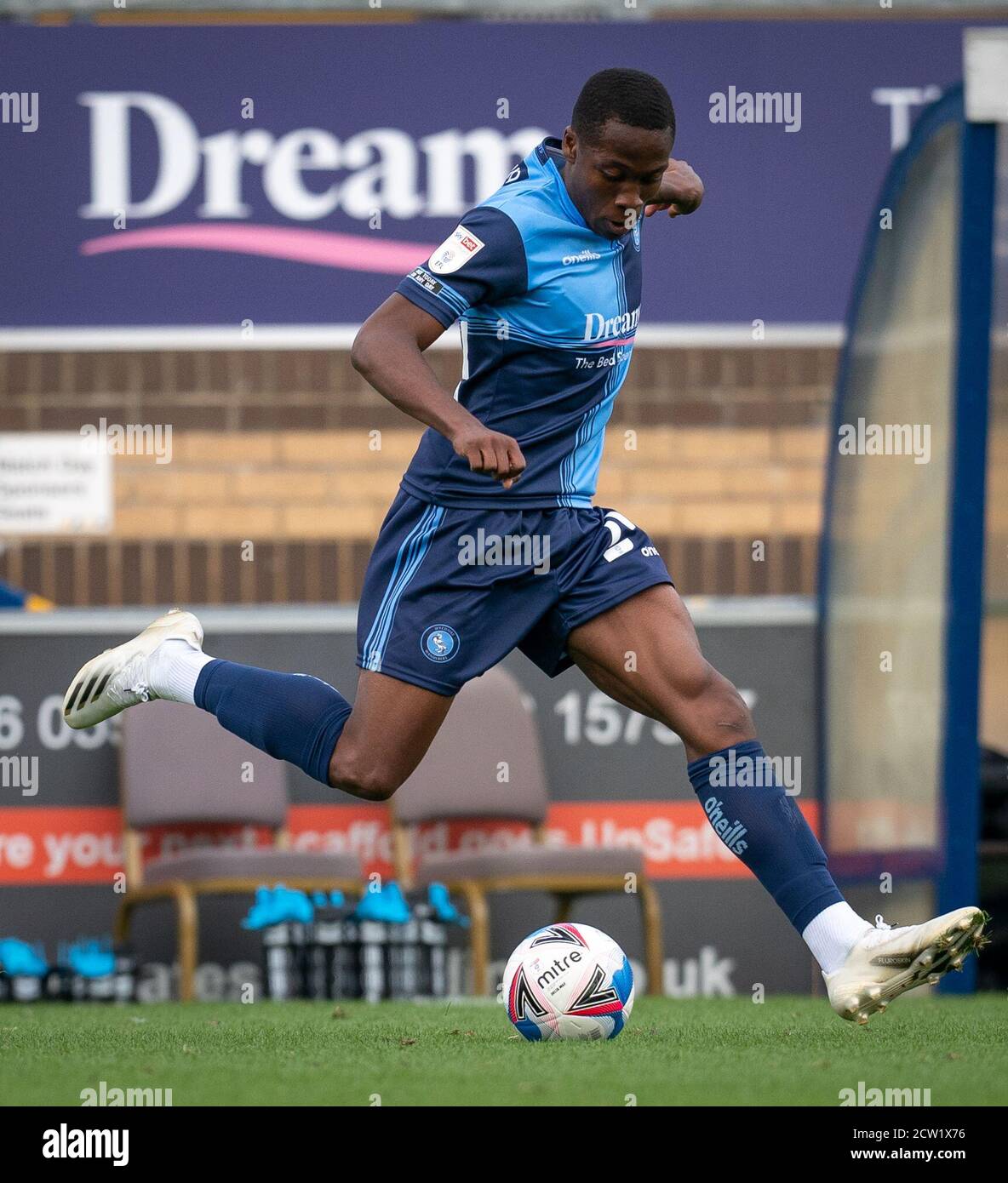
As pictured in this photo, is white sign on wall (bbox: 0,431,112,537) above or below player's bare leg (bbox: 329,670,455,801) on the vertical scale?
above

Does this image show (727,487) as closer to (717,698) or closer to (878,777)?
(878,777)

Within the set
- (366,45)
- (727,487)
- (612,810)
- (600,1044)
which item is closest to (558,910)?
(612,810)

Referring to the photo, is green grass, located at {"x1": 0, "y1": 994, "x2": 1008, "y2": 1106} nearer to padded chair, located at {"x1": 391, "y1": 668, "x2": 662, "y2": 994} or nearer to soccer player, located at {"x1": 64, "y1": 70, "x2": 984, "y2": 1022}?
soccer player, located at {"x1": 64, "y1": 70, "x2": 984, "y2": 1022}

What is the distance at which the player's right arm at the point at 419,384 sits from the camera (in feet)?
13.1

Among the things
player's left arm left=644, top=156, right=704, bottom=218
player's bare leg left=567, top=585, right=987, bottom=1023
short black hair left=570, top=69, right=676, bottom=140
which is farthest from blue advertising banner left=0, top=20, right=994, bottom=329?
player's bare leg left=567, top=585, right=987, bottom=1023

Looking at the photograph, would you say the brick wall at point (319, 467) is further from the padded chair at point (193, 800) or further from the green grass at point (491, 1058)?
the green grass at point (491, 1058)

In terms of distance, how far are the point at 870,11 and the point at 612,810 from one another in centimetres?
360

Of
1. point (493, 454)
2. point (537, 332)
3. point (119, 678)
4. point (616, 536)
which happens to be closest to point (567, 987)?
point (616, 536)

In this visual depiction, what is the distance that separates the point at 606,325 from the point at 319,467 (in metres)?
3.77

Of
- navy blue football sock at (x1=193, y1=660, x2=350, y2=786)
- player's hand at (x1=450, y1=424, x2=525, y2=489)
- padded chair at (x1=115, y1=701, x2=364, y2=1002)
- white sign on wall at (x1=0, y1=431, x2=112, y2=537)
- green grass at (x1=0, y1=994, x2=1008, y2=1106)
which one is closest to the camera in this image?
green grass at (x1=0, y1=994, x2=1008, y2=1106)

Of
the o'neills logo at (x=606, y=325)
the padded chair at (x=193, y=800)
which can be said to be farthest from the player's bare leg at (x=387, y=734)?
the padded chair at (x=193, y=800)

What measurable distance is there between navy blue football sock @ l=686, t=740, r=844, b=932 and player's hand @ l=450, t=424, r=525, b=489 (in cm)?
80

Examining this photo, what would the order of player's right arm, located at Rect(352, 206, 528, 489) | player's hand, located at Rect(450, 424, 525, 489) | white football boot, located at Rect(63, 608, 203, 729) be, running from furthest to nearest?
1. white football boot, located at Rect(63, 608, 203, 729)
2. player's right arm, located at Rect(352, 206, 528, 489)
3. player's hand, located at Rect(450, 424, 525, 489)

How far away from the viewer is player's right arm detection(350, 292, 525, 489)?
4.00m
